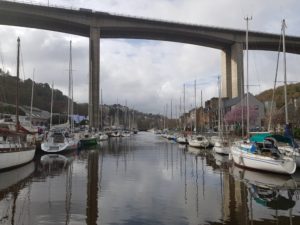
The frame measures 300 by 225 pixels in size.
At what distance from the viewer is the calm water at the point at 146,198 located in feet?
41.0

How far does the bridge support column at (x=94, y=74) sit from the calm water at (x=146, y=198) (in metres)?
63.3

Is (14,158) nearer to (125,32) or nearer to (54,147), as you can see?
(54,147)

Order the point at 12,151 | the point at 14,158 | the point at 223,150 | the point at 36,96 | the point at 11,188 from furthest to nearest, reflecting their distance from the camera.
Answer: the point at 36,96 < the point at 223,150 < the point at 14,158 < the point at 12,151 < the point at 11,188

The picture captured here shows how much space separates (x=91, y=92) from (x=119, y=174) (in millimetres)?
65985

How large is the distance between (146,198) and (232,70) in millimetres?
100618

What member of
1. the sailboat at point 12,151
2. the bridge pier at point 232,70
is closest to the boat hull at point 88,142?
the sailboat at point 12,151

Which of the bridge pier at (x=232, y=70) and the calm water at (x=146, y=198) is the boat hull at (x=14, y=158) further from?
the bridge pier at (x=232, y=70)

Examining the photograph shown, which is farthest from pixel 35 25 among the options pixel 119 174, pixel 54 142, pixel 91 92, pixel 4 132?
pixel 119 174

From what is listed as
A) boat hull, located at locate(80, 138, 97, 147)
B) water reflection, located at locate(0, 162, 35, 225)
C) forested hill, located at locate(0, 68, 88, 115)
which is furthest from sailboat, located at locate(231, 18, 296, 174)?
forested hill, located at locate(0, 68, 88, 115)

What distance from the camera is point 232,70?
112m

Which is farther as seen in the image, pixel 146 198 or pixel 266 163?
pixel 266 163

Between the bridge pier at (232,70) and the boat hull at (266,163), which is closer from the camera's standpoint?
the boat hull at (266,163)

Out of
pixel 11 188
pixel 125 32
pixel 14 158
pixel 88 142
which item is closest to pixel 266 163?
pixel 11 188

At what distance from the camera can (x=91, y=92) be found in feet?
291
